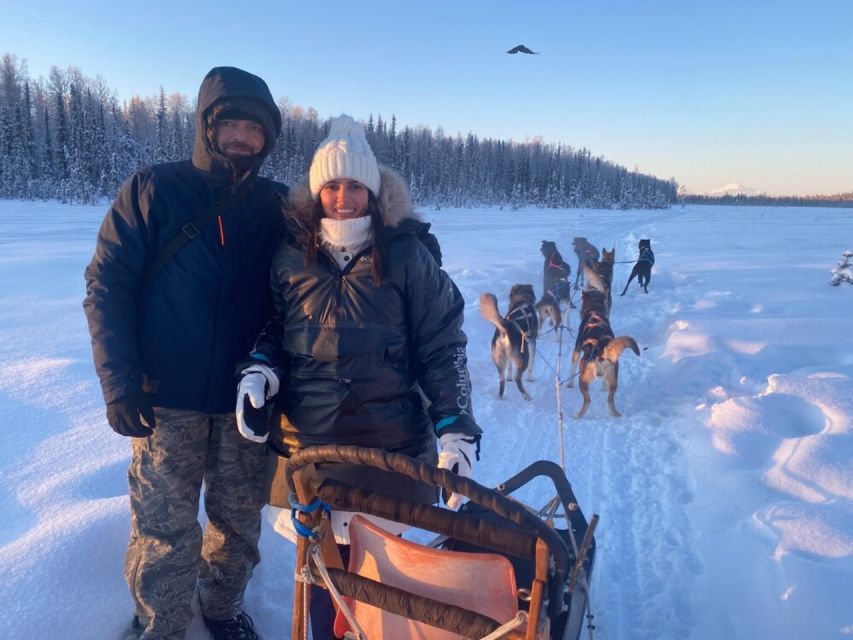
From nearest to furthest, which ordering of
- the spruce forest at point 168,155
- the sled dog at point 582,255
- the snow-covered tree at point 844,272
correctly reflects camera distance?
the snow-covered tree at point 844,272 → the sled dog at point 582,255 → the spruce forest at point 168,155

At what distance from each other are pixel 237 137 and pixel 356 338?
0.90m

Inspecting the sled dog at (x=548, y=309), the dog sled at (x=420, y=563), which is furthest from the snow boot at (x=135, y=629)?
the sled dog at (x=548, y=309)

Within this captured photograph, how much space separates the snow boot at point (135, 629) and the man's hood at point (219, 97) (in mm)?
1650

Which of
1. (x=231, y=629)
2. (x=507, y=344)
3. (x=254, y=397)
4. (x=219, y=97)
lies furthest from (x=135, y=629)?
(x=507, y=344)

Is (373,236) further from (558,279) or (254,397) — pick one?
(558,279)

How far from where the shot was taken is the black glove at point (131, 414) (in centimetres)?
171

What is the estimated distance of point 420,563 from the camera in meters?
1.37

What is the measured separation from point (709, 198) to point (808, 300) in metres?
121

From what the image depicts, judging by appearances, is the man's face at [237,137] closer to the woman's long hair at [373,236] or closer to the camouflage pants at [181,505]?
the woman's long hair at [373,236]

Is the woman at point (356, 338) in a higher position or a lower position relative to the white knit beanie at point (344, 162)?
lower

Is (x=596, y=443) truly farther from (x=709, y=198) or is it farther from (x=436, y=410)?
(x=709, y=198)

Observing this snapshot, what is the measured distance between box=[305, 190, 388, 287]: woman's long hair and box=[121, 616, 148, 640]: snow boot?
1440 millimetres

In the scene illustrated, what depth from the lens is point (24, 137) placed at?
35.0m

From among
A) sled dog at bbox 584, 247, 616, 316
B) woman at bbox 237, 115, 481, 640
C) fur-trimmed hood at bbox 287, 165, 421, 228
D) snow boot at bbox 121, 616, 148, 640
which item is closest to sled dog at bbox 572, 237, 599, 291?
sled dog at bbox 584, 247, 616, 316
